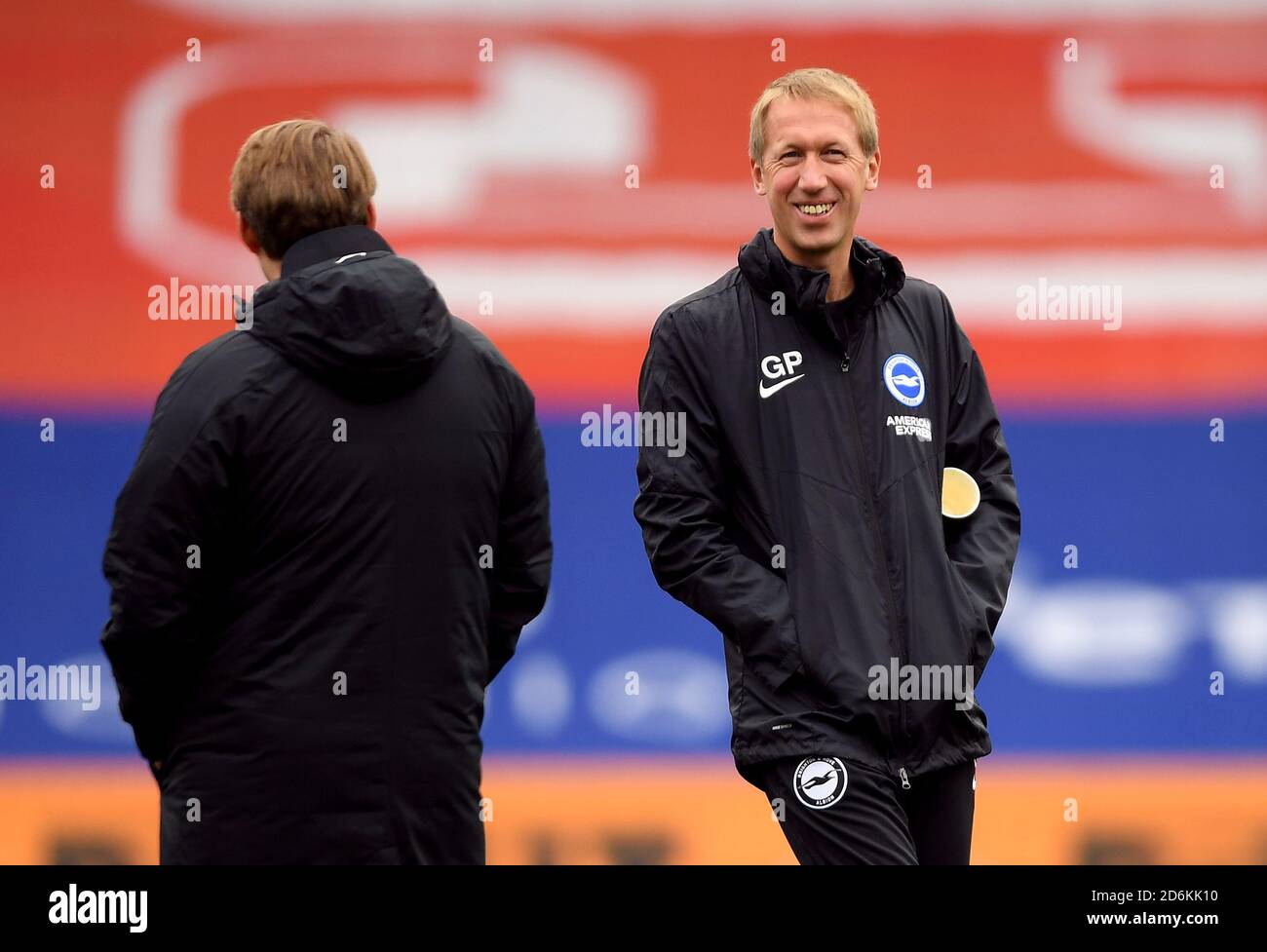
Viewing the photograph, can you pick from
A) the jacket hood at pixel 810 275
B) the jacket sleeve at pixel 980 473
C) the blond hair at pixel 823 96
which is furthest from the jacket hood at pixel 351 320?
the jacket sleeve at pixel 980 473

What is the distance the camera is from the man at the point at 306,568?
242 cm

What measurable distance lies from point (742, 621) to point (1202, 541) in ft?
9.42

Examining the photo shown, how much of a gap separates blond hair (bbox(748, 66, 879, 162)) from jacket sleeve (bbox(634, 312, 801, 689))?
0.38 meters

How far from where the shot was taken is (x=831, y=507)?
9.29ft

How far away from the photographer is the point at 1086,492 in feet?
17.3

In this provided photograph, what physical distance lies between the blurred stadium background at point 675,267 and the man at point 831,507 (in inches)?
87.7

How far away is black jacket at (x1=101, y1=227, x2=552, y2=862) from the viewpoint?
2420 millimetres

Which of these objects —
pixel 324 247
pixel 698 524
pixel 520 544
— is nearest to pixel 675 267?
pixel 698 524

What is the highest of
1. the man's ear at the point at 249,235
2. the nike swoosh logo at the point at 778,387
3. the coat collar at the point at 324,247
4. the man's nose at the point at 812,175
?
the man's nose at the point at 812,175

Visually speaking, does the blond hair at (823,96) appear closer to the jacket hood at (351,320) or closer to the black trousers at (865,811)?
the jacket hood at (351,320)

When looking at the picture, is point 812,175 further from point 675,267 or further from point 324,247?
point 675,267

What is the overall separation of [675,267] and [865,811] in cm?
281

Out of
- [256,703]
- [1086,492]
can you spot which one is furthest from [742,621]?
[1086,492]
